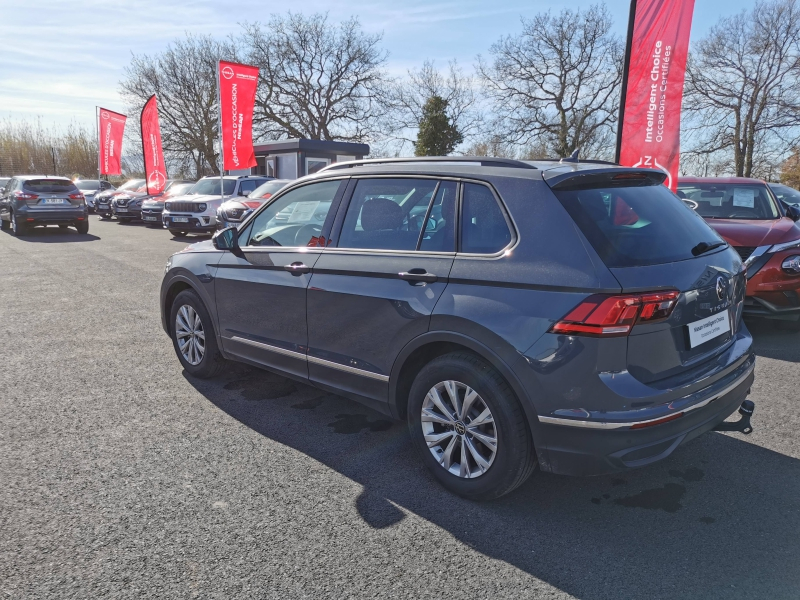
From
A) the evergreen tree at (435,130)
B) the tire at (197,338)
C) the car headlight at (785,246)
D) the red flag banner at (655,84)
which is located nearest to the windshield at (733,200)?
the red flag banner at (655,84)

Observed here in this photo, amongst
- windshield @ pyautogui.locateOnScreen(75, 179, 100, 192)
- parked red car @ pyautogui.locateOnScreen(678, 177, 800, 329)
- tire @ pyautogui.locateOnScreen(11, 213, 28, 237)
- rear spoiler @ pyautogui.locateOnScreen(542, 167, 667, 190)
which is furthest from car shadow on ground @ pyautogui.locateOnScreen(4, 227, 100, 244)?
rear spoiler @ pyautogui.locateOnScreen(542, 167, 667, 190)

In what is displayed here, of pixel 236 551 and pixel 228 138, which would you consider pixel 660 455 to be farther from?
pixel 228 138

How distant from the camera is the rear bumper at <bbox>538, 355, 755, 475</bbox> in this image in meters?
2.63

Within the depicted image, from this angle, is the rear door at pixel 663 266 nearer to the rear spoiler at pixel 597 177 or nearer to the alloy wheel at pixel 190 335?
the rear spoiler at pixel 597 177

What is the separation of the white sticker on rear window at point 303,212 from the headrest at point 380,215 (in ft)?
1.51

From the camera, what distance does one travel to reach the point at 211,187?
18453 millimetres

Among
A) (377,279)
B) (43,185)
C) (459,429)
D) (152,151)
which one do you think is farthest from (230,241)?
(152,151)

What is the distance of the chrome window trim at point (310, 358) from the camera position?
351 centimetres

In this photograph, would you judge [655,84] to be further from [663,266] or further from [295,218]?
[663,266]

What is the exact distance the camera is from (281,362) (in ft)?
13.7

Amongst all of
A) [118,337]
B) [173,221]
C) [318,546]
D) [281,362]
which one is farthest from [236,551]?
[173,221]

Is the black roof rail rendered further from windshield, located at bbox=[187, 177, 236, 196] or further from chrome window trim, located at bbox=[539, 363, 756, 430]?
windshield, located at bbox=[187, 177, 236, 196]

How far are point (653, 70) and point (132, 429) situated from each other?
7781 millimetres

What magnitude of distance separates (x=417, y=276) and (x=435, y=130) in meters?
35.3
